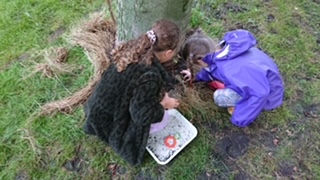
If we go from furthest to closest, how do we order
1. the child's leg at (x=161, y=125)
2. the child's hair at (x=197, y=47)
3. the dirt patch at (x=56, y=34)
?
the dirt patch at (x=56, y=34)
the child's hair at (x=197, y=47)
the child's leg at (x=161, y=125)

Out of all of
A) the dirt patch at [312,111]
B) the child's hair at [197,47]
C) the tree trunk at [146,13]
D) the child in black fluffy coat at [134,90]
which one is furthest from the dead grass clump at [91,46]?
the dirt patch at [312,111]

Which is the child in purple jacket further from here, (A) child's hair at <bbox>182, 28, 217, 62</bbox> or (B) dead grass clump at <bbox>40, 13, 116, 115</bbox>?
(B) dead grass clump at <bbox>40, 13, 116, 115</bbox>

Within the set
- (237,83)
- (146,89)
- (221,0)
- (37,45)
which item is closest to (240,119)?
(237,83)

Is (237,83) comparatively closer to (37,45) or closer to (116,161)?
(116,161)

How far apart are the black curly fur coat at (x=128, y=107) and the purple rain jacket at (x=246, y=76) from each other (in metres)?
0.44

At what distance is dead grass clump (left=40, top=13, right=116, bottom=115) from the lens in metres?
2.46

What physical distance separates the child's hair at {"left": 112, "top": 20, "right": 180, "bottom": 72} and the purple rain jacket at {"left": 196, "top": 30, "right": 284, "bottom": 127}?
50cm

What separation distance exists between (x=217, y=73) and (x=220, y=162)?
1.80 feet

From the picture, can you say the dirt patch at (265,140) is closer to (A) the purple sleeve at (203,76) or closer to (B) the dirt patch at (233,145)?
(B) the dirt patch at (233,145)

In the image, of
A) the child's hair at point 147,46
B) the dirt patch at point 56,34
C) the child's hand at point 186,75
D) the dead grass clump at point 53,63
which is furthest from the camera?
the dirt patch at point 56,34

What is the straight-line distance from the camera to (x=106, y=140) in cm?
215

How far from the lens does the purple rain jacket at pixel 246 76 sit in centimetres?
213

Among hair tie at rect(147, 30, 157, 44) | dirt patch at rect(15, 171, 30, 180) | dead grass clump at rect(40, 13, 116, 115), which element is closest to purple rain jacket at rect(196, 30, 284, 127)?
hair tie at rect(147, 30, 157, 44)

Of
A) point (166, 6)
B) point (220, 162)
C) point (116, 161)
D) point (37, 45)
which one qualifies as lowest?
point (220, 162)
